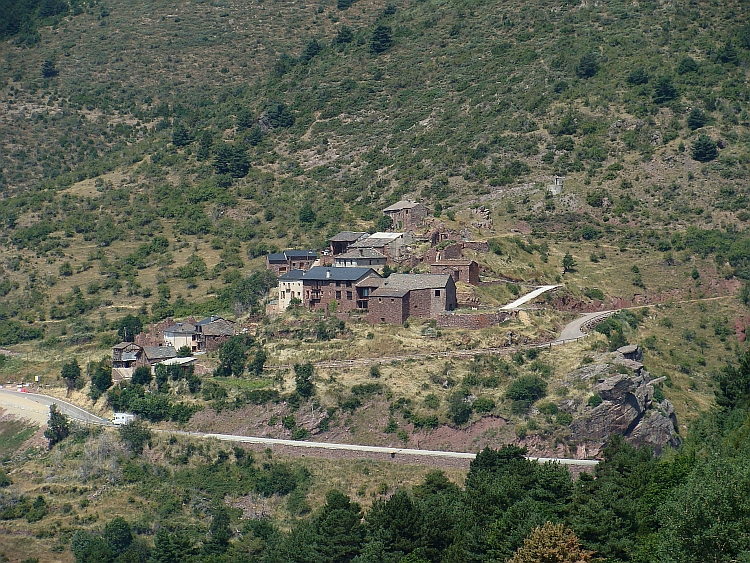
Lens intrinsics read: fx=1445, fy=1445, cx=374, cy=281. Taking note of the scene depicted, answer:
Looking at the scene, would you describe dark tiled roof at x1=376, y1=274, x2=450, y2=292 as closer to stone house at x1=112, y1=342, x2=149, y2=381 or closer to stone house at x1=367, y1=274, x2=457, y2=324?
stone house at x1=367, y1=274, x2=457, y2=324

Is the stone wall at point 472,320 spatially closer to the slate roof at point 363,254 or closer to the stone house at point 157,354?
the slate roof at point 363,254

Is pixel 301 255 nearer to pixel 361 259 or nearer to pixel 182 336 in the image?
pixel 361 259

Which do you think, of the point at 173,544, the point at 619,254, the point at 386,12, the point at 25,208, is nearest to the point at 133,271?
the point at 25,208

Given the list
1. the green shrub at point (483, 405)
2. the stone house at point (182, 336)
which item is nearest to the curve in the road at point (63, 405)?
the stone house at point (182, 336)

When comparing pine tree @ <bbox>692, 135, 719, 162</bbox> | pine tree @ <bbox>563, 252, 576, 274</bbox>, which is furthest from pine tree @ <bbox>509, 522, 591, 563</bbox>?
pine tree @ <bbox>692, 135, 719, 162</bbox>

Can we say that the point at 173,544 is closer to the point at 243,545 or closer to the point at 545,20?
the point at 243,545

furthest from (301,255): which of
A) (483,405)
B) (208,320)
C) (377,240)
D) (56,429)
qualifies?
(483,405)
